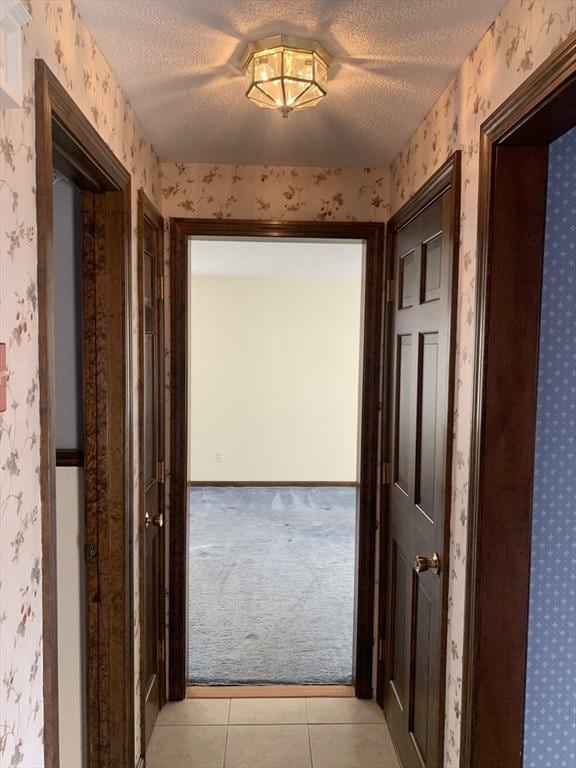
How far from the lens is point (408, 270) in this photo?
222 centimetres

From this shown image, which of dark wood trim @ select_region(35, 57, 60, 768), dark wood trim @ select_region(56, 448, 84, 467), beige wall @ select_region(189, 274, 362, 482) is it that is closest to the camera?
dark wood trim @ select_region(35, 57, 60, 768)

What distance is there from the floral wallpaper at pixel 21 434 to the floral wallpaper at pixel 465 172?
3.19 ft

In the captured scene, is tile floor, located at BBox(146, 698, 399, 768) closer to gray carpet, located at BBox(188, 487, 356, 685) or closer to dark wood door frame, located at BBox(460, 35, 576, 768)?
gray carpet, located at BBox(188, 487, 356, 685)

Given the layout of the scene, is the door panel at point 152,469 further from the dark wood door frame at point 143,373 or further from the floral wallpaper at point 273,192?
the floral wallpaper at point 273,192

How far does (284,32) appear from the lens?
4.60 ft

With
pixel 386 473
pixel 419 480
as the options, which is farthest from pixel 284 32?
pixel 386 473

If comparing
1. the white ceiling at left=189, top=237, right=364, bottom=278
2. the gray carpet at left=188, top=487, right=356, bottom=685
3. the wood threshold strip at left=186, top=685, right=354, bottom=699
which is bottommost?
the wood threshold strip at left=186, top=685, right=354, bottom=699

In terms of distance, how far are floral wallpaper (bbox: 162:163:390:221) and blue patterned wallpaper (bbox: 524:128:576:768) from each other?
117 cm

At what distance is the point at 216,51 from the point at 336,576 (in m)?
3.41

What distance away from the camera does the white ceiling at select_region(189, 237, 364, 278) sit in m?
4.60

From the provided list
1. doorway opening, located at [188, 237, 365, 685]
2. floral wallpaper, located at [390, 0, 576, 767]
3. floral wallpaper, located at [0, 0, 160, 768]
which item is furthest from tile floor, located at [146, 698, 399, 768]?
doorway opening, located at [188, 237, 365, 685]

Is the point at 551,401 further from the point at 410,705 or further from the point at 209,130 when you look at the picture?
the point at 209,130

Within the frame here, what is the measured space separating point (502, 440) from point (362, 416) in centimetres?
119

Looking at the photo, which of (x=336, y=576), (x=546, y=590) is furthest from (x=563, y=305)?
(x=336, y=576)
